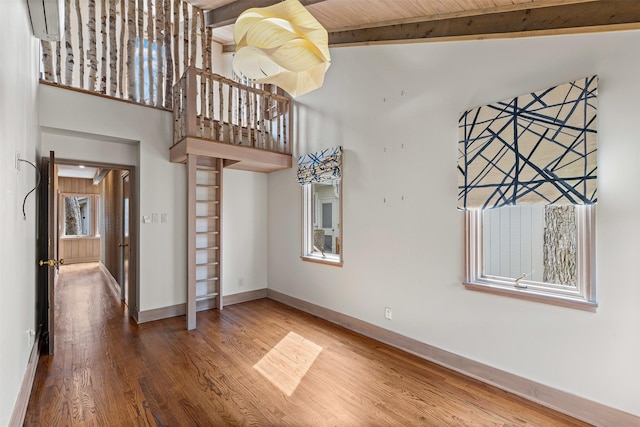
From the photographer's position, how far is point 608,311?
6.48ft

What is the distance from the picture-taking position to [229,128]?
13.2ft

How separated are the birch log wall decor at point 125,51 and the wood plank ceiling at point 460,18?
1837 mm

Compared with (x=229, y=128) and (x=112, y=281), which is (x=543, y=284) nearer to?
(x=229, y=128)

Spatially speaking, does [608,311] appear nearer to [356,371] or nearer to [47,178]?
[356,371]

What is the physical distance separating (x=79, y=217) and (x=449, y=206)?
11.3 metres

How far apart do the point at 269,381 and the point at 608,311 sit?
2543 millimetres

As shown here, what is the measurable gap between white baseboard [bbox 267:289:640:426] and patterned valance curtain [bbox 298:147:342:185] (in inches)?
71.7

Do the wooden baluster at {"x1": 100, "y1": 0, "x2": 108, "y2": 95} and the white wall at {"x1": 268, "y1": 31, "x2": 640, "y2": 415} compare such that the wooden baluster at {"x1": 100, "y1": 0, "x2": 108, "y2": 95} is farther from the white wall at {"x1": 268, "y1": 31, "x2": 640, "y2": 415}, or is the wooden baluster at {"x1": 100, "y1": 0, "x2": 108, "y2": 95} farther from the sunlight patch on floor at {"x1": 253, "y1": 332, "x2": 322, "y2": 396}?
the sunlight patch on floor at {"x1": 253, "y1": 332, "x2": 322, "y2": 396}

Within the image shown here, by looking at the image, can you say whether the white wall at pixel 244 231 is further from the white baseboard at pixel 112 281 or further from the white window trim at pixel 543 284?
the white window trim at pixel 543 284

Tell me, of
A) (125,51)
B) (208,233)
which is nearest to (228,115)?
(125,51)

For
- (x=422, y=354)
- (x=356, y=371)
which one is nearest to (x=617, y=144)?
(x=422, y=354)

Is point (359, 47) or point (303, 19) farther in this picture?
point (359, 47)

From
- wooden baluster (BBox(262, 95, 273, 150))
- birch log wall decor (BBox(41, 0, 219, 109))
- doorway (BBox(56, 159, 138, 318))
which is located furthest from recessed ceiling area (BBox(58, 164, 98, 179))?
wooden baluster (BBox(262, 95, 273, 150))

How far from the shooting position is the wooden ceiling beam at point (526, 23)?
6.36 ft
